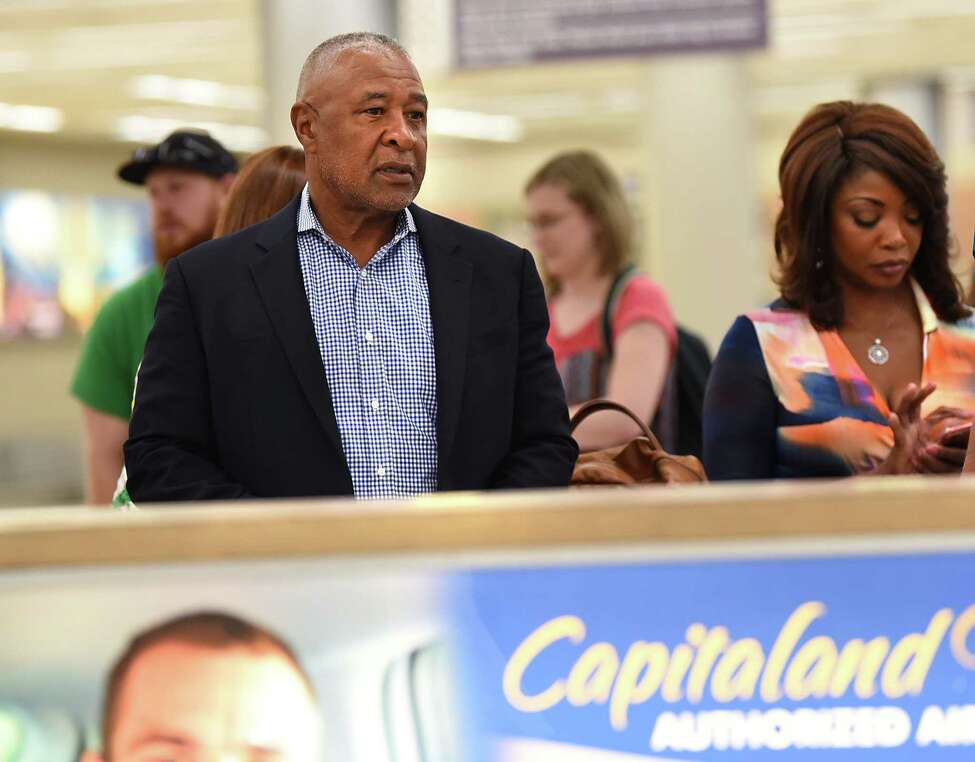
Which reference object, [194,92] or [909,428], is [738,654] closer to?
[909,428]

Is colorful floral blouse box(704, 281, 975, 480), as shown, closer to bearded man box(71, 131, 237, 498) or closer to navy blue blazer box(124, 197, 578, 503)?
navy blue blazer box(124, 197, 578, 503)

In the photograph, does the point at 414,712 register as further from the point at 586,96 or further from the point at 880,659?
the point at 586,96

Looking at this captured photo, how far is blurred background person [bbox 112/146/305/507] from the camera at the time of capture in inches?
119

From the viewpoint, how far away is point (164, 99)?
17.4 meters

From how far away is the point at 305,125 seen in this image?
8.11ft

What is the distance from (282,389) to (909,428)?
104cm

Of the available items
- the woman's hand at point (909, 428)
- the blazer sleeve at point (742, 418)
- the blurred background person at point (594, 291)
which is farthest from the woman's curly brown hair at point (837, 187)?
the blurred background person at point (594, 291)

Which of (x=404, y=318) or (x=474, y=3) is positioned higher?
(x=474, y=3)

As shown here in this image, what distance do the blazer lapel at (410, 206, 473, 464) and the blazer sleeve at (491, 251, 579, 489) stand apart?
103mm

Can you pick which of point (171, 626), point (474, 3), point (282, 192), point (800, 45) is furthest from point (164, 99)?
point (171, 626)

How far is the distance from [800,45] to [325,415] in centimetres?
1352

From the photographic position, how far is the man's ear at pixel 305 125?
2.46m

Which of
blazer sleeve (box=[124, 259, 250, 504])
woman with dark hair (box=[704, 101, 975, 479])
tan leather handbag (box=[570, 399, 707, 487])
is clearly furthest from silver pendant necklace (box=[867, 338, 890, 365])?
blazer sleeve (box=[124, 259, 250, 504])

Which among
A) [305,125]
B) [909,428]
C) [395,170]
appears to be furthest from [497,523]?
[909,428]
